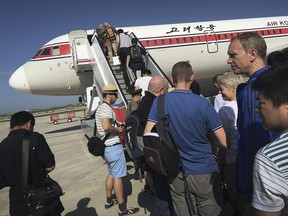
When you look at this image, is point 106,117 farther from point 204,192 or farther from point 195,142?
point 204,192

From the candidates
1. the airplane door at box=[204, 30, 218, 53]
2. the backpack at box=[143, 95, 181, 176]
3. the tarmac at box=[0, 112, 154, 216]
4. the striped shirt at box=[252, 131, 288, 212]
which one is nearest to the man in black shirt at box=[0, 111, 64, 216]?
the backpack at box=[143, 95, 181, 176]

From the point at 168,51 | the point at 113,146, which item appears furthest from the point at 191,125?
the point at 168,51

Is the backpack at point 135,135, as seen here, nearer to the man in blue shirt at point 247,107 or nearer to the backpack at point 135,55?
the man in blue shirt at point 247,107

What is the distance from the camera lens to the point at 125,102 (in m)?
6.34

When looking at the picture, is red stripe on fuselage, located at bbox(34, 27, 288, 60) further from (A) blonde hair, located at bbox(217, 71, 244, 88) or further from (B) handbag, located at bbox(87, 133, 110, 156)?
(A) blonde hair, located at bbox(217, 71, 244, 88)

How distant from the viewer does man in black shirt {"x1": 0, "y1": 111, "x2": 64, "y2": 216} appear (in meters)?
2.56

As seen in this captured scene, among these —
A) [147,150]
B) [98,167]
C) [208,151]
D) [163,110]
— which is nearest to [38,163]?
[147,150]

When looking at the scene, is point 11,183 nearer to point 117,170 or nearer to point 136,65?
point 117,170

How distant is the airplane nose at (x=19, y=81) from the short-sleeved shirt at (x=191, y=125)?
1058 centimetres

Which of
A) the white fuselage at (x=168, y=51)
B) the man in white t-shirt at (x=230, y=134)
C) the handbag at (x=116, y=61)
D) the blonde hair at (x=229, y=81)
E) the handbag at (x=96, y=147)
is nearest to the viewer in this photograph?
the man in white t-shirt at (x=230, y=134)

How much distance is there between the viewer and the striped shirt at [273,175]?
116 centimetres

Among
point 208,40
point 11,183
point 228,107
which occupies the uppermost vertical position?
point 208,40

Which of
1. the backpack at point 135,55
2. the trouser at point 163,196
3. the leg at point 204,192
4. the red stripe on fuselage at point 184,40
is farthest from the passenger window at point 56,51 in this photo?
the leg at point 204,192

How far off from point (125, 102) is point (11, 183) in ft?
13.0
